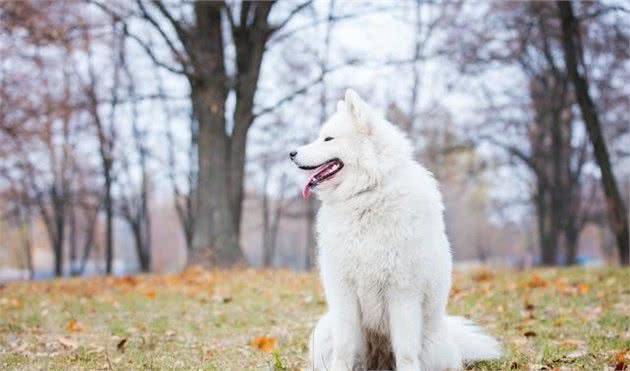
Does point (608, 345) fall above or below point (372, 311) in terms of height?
below

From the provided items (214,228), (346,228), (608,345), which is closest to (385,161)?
(346,228)

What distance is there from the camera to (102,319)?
26.0 feet

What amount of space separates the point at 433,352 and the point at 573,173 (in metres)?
25.7

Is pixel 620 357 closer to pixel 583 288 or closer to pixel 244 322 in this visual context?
pixel 244 322

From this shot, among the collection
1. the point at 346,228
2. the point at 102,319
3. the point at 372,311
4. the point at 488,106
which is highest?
the point at 488,106

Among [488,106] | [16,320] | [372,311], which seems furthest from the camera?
[488,106]

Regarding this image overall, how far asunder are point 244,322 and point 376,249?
143 inches

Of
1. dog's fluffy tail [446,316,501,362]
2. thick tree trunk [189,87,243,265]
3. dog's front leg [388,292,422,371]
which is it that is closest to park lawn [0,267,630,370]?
dog's fluffy tail [446,316,501,362]

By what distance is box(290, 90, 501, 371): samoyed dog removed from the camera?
4.33 meters

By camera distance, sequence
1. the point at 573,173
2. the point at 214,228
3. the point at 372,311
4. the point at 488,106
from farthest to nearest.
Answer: the point at 573,173
the point at 488,106
the point at 214,228
the point at 372,311

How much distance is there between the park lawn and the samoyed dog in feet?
2.07

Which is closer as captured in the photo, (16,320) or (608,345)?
(608,345)

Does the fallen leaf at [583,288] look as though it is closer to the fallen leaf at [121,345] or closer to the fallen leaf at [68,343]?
the fallen leaf at [121,345]

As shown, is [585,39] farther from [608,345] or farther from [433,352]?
[433,352]
